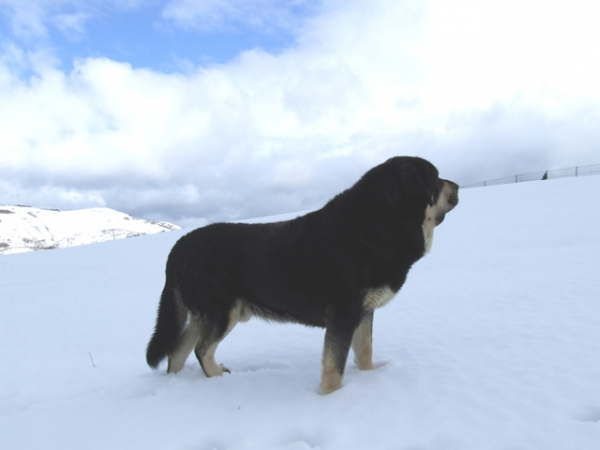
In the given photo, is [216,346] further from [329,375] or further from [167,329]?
[329,375]

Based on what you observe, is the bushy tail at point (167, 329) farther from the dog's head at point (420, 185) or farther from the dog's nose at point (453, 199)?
the dog's nose at point (453, 199)

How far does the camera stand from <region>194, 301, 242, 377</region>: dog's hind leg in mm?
4707

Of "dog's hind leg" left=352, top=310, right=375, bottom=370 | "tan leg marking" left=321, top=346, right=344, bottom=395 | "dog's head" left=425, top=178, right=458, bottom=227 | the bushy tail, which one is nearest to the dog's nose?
"dog's head" left=425, top=178, right=458, bottom=227

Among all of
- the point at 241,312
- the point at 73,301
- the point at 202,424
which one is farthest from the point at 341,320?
the point at 73,301

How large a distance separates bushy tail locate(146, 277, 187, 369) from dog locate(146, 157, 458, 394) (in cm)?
1

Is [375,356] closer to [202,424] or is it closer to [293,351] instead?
[293,351]

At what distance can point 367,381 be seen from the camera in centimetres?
448

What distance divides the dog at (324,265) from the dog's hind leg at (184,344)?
0.17ft

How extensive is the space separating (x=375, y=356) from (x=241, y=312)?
204cm

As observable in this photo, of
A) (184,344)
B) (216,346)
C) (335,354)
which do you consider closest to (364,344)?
(335,354)

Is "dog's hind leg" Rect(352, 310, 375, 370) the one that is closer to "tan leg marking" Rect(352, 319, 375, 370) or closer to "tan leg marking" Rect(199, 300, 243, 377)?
"tan leg marking" Rect(352, 319, 375, 370)

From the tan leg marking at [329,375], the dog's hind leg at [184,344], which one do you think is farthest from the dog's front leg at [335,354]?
the dog's hind leg at [184,344]

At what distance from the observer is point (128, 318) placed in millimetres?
11258

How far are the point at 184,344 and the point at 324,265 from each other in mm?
2174
